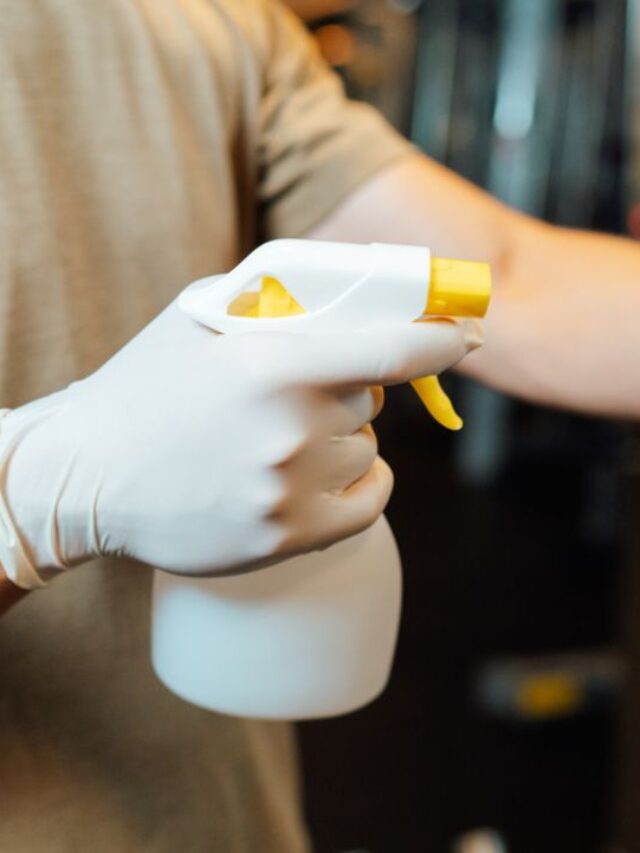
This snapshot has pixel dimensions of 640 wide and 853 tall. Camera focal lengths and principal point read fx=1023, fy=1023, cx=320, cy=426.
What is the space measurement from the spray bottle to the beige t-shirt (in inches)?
2.4

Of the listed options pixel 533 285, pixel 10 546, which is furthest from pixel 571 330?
pixel 10 546

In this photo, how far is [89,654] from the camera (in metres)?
0.68

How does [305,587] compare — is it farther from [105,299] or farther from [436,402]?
[105,299]

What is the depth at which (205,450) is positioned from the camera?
0.54m

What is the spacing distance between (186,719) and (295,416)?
0.31 m

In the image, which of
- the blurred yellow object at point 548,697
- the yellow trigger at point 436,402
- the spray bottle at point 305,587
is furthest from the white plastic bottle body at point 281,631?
the blurred yellow object at point 548,697

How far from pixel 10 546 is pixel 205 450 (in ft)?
0.41

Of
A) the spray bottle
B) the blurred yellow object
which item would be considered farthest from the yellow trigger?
the blurred yellow object

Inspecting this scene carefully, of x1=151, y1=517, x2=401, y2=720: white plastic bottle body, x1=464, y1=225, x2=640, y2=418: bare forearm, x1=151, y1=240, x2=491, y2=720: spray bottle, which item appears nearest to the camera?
x1=151, y1=240, x2=491, y2=720: spray bottle

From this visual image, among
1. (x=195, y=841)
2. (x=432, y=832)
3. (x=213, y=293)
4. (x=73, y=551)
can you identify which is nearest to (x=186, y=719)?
(x=195, y=841)

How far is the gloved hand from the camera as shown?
0.51 metres

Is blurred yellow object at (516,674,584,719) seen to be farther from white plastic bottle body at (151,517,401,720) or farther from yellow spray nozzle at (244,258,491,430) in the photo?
yellow spray nozzle at (244,258,491,430)

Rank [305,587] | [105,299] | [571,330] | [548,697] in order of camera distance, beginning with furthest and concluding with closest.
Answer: [548,697] → [571,330] → [105,299] → [305,587]

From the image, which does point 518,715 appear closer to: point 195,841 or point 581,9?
point 195,841
